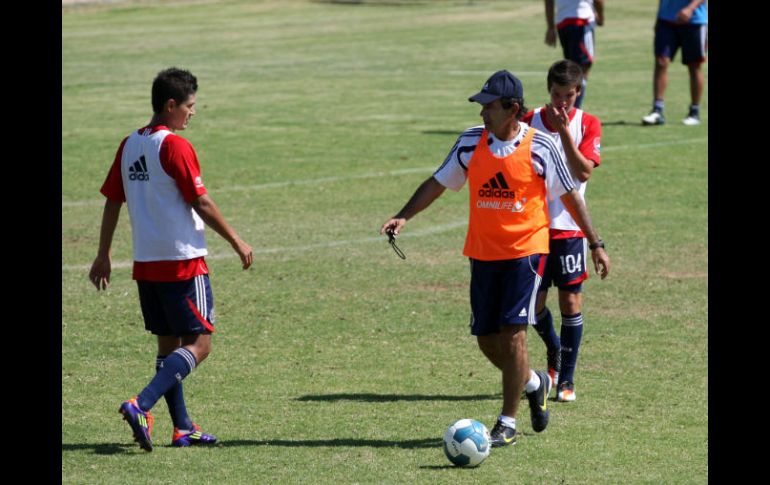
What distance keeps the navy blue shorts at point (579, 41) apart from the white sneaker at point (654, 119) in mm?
1317

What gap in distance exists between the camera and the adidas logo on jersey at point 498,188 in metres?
7.78

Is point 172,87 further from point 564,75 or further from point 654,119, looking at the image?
point 654,119

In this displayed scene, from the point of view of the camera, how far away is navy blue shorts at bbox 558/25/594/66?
19781 mm

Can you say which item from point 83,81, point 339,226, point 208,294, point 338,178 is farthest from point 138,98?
point 208,294

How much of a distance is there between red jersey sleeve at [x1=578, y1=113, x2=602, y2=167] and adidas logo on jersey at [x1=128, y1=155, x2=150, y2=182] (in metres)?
2.80

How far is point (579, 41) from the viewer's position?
19812 millimetres

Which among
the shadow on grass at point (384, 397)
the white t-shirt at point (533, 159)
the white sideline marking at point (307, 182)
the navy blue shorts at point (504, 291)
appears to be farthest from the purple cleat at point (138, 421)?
the white sideline marking at point (307, 182)

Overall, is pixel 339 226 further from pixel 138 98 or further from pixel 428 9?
pixel 428 9

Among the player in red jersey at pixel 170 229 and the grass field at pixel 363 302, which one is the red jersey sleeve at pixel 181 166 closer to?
the player in red jersey at pixel 170 229

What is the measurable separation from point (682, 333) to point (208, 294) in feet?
14.2

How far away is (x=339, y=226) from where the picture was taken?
1481 cm

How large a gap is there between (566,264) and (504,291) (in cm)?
125

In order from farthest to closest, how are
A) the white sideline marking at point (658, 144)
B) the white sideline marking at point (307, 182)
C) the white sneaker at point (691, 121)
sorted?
the white sneaker at point (691, 121) → the white sideline marking at point (658, 144) → the white sideline marking at point (307, 182)

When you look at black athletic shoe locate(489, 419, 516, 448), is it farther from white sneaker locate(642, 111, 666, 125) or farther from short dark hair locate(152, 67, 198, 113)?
white sneaker locate(642, 111, 666, 125)
